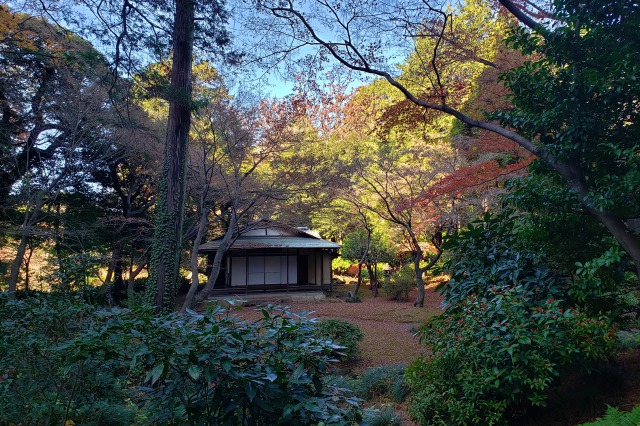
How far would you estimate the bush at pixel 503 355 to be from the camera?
10.8 ft

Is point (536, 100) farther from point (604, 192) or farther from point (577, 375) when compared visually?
point (577, 375)

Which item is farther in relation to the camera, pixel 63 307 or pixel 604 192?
pixel 604 192

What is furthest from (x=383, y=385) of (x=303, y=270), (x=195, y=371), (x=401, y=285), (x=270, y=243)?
(x=303, y=270)

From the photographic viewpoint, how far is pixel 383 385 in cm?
575

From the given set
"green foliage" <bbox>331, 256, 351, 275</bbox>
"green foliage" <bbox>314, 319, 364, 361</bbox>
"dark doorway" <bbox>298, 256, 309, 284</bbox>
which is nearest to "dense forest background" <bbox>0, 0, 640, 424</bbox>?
"green foliage" <bbox>314, 319, 364, 361</bbox>

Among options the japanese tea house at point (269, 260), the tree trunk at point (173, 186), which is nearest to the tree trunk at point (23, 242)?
the tree trunk at point (173, 186)

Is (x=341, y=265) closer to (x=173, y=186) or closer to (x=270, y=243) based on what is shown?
(x=270, y=243)

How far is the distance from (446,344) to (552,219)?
78.4 inches

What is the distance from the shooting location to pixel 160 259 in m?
7.41

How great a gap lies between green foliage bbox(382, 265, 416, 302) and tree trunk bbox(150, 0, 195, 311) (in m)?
12.4

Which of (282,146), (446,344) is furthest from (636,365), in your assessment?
(282,146)

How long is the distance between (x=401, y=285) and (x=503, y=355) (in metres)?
14.8

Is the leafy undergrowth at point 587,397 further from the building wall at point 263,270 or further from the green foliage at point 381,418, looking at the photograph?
the building wall at point 263,270

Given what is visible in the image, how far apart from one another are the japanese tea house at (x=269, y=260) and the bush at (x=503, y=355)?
47.7ft
